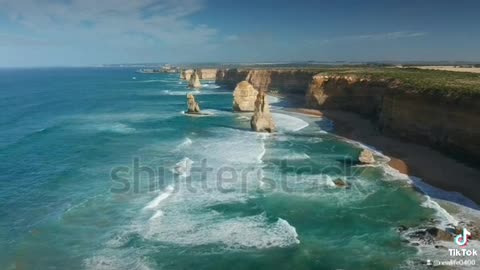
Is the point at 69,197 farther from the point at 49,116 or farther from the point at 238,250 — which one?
the point at 49,116

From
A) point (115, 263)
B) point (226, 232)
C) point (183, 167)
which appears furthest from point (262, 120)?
point (115, 263)

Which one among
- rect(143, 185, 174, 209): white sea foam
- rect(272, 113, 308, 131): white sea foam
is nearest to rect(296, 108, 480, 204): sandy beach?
rect(272, 113, 308, 131): white sea foam

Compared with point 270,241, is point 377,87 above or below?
above

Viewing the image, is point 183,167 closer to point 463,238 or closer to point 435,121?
point 463,238

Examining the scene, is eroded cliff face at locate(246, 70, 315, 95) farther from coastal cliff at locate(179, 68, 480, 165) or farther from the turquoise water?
the turquoise water

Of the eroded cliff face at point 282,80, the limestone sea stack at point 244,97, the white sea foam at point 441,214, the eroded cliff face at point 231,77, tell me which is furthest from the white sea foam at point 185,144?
the eroded cliff face at point 231,77

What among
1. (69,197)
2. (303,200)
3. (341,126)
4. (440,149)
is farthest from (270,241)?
(341,126)
